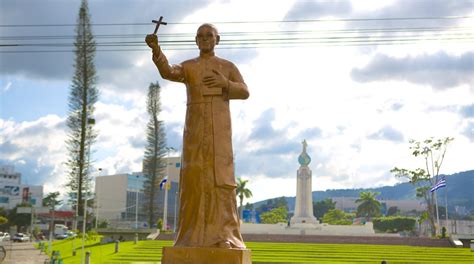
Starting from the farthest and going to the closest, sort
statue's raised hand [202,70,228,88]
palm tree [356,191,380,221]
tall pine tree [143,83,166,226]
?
palm tree [356,191,380,221] < tall pine tree [143,83,166,226] < statue's raised hand [202,70,228,88]

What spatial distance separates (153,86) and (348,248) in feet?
79.0

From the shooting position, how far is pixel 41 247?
134 ft

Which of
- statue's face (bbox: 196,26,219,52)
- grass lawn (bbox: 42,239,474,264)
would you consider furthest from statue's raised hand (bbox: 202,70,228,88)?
grass lawn (bbox: 42,239,474,264)

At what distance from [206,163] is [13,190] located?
90783 millimetres

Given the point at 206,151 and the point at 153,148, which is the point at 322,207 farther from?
the point at 206,151

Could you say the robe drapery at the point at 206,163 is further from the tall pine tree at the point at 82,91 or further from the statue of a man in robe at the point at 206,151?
the tall pine tree at the point at 82,91

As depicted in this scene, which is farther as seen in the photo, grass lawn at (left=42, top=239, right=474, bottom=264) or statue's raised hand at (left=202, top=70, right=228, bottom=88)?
grass lawn at (left=42, top=239, right=474, bottom=264)

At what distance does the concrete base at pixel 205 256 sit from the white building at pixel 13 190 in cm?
6987

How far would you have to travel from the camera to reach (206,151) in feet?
26.9

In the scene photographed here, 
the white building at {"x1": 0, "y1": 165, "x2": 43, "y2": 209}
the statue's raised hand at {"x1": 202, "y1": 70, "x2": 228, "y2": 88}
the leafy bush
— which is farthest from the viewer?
the leafy bush

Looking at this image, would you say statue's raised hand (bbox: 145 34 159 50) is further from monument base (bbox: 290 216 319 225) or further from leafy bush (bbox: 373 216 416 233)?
leafy bush (bbox: 373 216 416 233)

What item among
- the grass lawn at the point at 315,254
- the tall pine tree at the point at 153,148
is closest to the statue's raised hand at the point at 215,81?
the grass lawn at the point at 315,254

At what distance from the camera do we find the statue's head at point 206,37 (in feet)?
28.1

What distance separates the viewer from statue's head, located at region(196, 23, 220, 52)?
8578 millimetres
